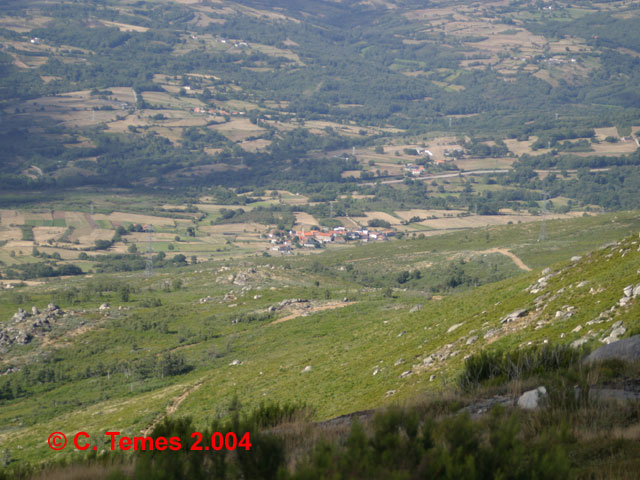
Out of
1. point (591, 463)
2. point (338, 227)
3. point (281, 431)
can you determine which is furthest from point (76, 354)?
point (338, 227)

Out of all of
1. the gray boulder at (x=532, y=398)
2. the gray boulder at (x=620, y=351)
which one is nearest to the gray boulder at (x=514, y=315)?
the gray boulder at (x=620, y=351)

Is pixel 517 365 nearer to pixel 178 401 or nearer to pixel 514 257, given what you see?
pixel 178 401

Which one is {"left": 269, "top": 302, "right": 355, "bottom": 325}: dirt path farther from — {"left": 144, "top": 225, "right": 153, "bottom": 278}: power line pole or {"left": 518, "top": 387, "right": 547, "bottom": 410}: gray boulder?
{"left": 144, "top": 225, "right": 153, "bottom": 278}: power line pole

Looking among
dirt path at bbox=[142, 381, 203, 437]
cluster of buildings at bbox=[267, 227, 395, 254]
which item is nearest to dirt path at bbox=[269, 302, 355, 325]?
dirt path at bbox=[142, 381, 203, 437]

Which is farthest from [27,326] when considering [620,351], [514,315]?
[620,351]

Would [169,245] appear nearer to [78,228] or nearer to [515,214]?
[78,228]

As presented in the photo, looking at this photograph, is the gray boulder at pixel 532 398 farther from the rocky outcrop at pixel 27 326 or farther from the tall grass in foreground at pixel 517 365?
the rocky outcrop at pixel 27 326
